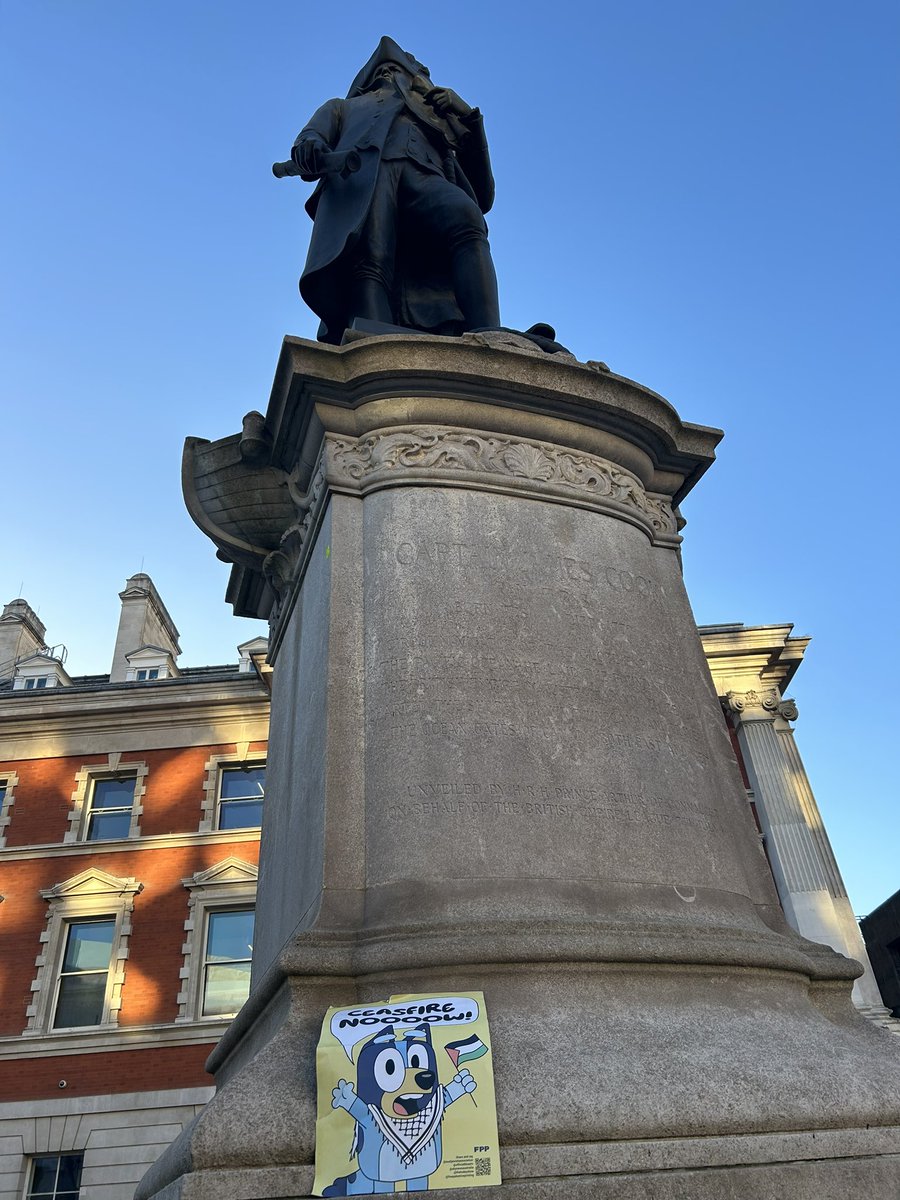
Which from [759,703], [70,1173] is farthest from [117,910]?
[759,703]

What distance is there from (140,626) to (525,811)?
37987mm

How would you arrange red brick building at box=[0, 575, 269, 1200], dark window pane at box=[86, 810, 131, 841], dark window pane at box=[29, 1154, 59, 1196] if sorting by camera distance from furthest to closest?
dark window pane at box=[86, 810, 131, 841] < red brick building at box=[0, 575, 269, 1200] < dark window pane at box=[29, 1154, 59, 1196]

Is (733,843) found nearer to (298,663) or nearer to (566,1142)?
(566,1142)

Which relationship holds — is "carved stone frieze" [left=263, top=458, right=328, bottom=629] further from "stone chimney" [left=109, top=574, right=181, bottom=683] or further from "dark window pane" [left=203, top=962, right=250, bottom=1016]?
"stone chimney" [left=109, top=574, right=181, bottom=683]

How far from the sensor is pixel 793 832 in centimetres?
2530

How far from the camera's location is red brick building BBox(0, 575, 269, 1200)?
22.2 metres

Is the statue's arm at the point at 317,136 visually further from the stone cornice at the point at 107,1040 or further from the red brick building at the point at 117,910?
the stone cornice at the point at 107,1040

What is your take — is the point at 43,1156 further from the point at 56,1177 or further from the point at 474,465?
the point at 474,465

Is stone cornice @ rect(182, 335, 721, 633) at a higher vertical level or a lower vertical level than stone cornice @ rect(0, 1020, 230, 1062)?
lower

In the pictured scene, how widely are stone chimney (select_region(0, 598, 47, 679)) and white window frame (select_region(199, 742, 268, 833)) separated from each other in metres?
15.8

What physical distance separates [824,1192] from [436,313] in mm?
5550

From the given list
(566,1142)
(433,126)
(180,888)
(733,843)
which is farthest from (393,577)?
(180,888)

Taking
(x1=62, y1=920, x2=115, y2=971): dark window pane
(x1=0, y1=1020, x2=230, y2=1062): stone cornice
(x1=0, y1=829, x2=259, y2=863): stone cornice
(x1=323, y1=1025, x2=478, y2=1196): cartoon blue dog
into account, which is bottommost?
(x1=323, y1=1025, x2=478, y2=1196): cartoon blue dog

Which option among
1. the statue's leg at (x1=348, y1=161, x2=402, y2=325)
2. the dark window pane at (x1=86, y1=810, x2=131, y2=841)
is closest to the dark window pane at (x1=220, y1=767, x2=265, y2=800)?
the dark window pane at (x1=86, y1=810, x2=131, y2=841)
